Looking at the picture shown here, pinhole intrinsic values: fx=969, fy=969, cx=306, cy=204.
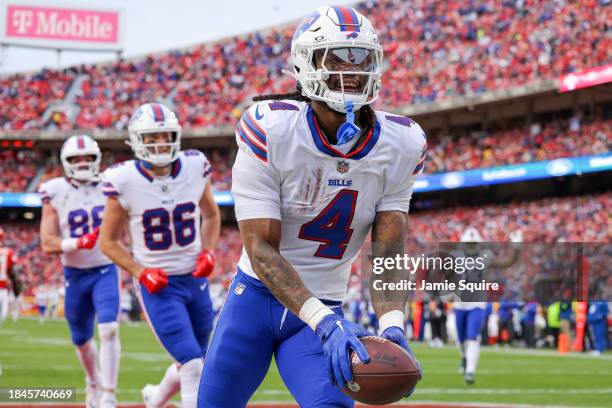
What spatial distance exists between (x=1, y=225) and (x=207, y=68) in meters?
10.4

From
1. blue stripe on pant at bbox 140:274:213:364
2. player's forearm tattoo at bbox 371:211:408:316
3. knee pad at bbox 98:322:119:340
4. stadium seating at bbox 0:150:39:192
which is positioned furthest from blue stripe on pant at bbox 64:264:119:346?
stadium seating at bbox 0:150:39:192

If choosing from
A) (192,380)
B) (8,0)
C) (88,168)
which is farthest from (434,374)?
(8,0)

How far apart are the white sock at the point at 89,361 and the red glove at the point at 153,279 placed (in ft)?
6.04

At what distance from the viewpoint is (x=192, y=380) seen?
5.87m

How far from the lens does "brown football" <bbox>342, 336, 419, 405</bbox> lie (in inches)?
123

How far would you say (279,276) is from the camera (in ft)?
11.3

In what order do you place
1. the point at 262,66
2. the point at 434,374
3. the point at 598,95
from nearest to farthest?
1. the point at 434,374
2. the point at 598,95
3. the point at 262,66

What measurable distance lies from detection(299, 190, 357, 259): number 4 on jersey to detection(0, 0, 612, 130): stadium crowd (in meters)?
22.7

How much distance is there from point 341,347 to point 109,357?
4.39 metres

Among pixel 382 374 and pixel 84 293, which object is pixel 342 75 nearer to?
pixel 382 374

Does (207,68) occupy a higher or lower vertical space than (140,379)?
higher

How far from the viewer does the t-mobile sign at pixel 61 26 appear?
151ft

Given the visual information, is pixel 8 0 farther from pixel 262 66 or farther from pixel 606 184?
pixel 606 184

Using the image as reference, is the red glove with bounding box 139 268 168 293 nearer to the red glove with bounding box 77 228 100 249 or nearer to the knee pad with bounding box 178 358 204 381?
the knee pad with bounding box 178 358 204 381
